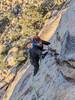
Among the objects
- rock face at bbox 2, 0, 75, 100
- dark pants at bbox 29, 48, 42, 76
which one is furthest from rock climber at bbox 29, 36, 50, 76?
rock face at bbox 2, 0, 75, 100

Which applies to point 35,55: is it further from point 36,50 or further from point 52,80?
point 52,80

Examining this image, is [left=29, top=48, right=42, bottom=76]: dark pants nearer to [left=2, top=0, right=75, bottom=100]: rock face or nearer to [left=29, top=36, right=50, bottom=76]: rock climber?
[left=29, top=36, right=50, bottom=76]: rock climber

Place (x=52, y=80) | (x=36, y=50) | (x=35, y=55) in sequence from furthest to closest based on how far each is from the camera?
(x=35, y=55) → (x=36, y=50) → (x=52, y=80)

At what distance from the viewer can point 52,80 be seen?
1216 cm

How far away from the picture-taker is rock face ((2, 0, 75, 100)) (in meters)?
11.0

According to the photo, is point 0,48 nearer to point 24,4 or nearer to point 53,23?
point 24,4

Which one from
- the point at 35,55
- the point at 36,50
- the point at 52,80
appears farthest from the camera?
the point at 35,55

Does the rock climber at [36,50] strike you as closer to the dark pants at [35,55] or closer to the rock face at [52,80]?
the dark pants at [35,55]

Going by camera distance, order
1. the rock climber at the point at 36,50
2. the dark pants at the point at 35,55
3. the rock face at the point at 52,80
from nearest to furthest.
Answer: the rock face at the point at 52,80
the rock climber at the point at 36,50
the dark pants at the point at 35,55

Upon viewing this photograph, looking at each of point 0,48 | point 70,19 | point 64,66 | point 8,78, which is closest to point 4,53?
point 0,48

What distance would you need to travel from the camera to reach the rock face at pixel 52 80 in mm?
11045

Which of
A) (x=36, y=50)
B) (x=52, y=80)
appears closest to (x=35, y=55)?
(x=36, y=50)

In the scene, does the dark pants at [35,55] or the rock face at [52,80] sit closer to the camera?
the rock face at [52,80]

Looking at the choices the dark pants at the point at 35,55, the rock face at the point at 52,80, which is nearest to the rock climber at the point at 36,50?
the dark pants at the point at 35,55
